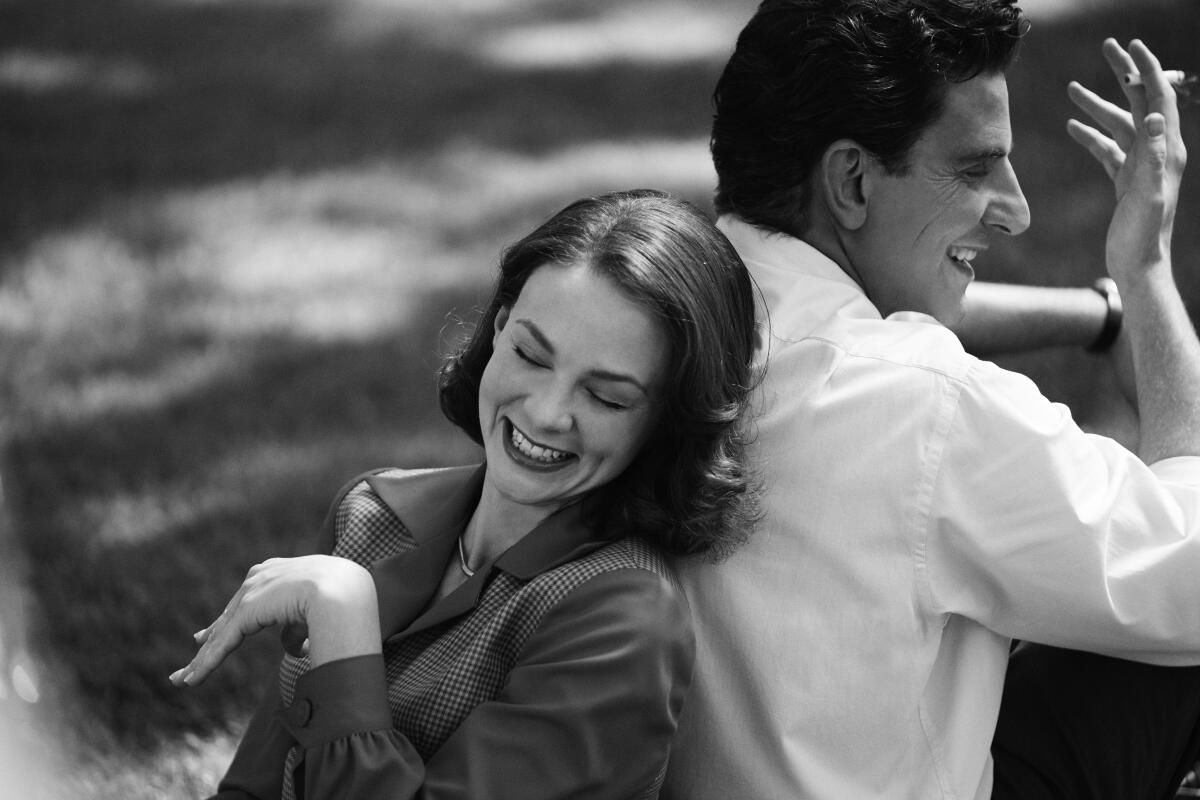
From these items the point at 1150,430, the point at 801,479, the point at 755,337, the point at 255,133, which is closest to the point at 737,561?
the point at 801,479

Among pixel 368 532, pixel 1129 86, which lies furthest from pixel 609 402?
pixel 1129 86

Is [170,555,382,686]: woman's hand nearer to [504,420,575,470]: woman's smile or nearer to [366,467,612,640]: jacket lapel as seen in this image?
[366,467,612,640]: jacket lapel

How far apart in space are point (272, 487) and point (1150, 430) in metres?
2.25

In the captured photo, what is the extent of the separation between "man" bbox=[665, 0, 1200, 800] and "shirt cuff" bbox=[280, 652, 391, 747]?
0.45m

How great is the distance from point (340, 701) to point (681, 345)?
603mm

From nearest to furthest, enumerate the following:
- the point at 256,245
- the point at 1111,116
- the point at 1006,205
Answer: the point at 1006,205
the point at 1111,116
the point at 256,245

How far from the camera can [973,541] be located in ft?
5.92

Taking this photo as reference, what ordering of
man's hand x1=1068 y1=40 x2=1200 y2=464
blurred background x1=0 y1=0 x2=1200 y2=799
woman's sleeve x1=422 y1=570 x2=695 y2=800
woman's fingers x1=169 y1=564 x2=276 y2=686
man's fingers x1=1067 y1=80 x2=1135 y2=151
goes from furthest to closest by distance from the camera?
blurred background x1=0 y1=0 x2=1200 y2=799 → man's fingers x1=1067 y1=80 x2=1135 y2=151 → man's hand x1=1068 y1=40 x2=1200 y2=464 → woman's fingers x1=169 y1=564 x2=276 y2=686 → woman's sleeve x1=422 y1=570 x2=695 y2=800


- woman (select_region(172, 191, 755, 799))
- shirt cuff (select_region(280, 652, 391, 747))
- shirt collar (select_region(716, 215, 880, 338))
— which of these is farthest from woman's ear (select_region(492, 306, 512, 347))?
shirt cuff (select_region(280, 652, 391, 747))

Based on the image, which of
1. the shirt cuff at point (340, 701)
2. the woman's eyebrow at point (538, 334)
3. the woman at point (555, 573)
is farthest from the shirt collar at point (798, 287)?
the shirt cuff at point (340, 701)

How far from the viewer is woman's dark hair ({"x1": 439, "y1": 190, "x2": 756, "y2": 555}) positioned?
1810mm

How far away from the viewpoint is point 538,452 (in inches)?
73.2

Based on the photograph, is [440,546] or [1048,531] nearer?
[1048,531]

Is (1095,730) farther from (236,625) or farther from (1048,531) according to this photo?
(236,625)
